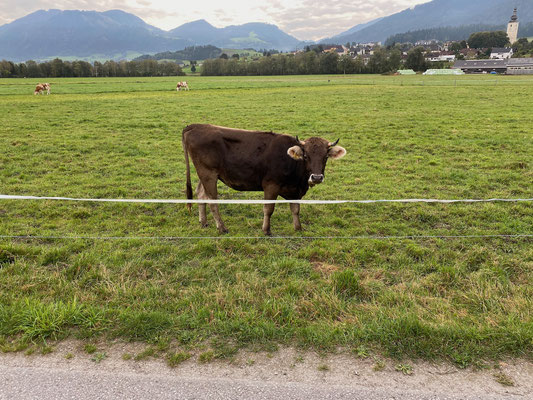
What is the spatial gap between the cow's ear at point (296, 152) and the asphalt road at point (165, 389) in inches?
158

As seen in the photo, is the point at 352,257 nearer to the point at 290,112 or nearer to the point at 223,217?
the point at 223,217

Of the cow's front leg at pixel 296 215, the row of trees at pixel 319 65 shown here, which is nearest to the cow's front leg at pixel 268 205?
the cow's front leg at pixel 296 215

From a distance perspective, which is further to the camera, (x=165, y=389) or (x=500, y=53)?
(x=500, y=53)

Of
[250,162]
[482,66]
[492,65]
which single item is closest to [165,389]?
[250,162]

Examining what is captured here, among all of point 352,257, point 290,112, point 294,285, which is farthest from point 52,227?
point 290,112

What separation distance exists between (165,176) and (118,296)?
22.1ft

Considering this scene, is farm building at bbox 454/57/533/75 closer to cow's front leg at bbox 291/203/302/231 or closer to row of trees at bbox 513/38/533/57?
row of trees at bbox 513/38/533/57

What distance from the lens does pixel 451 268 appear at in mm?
5512

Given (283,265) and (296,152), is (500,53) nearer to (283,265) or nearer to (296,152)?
(296,152)

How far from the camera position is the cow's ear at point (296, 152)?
6.45 metres

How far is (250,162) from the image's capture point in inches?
275

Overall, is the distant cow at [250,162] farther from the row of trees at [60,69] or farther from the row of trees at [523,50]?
the row of trees at [523,50]

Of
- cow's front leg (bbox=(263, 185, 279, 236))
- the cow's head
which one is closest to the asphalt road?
the cow's head

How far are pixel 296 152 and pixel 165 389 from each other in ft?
14.3
